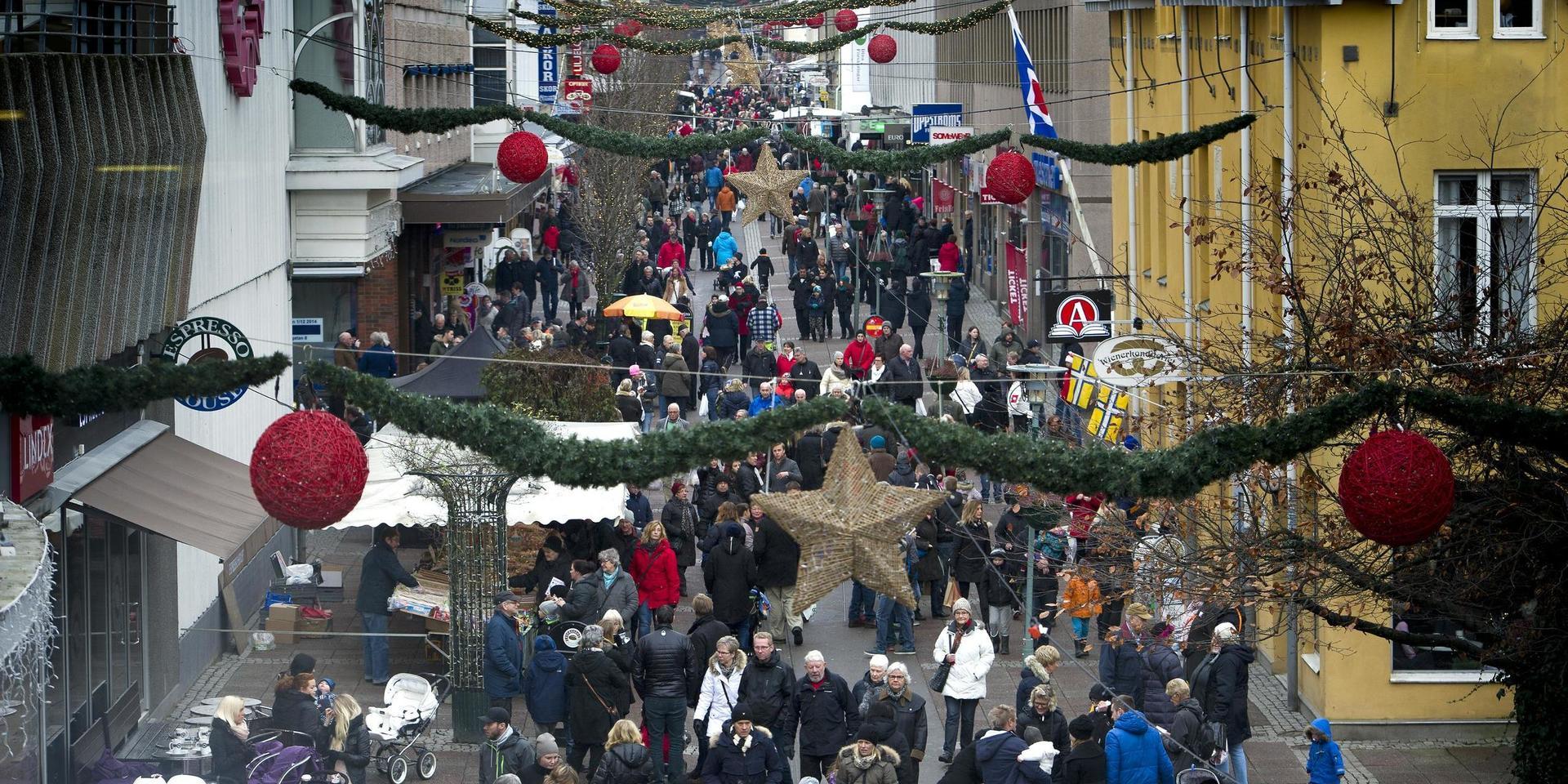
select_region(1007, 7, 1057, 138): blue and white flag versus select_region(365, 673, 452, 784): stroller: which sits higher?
select_region(1007, 7, 1057, 138): blue and white flag

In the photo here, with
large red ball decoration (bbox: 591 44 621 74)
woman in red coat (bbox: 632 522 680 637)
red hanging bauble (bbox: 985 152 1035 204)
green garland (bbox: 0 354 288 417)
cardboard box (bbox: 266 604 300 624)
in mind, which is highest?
large red ball decoration (bbox: 591 44 621 74)

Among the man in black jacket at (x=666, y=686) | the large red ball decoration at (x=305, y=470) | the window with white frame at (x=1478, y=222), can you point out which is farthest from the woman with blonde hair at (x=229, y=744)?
the window with white frame at (x=1478, y=222)

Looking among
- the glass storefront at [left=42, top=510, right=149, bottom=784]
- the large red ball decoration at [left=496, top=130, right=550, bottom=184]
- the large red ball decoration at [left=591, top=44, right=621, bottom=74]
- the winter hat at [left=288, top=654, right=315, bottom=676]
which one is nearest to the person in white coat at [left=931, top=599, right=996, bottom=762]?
the winter hat at [left=288, top=654, right=315, bottom=676]

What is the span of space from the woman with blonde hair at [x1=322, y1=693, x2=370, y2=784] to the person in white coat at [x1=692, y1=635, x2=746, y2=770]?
255cm

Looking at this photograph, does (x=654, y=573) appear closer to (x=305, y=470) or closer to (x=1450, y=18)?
(x=1450, y=18)

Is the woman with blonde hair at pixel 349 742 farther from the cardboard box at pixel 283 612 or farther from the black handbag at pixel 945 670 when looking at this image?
the cardboard box at pixel 283 612

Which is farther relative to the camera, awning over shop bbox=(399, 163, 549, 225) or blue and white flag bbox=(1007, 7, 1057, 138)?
awning over shop bbox=(399, 163, 549, 225)

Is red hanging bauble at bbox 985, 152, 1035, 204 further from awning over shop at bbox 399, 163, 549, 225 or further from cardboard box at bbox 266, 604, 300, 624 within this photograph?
awning over shop at bbox 399, 163, 549, 225

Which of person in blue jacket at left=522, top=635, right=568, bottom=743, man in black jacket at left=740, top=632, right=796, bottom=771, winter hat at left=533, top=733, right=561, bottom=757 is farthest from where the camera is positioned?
person in blue jacket at left=522, top=635, right=568, bottom=743

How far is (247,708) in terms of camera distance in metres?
16.0

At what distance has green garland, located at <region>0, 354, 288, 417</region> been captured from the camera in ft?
38.3

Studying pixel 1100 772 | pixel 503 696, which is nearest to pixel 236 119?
pixel 503 696

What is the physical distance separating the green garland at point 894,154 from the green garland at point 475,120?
1.02 meters

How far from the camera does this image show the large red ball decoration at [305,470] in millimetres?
10953
